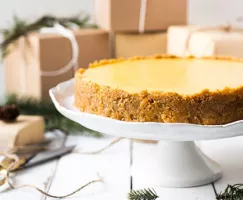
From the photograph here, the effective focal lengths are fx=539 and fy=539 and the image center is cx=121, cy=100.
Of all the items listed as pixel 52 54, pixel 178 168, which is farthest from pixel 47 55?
pixel 178 168

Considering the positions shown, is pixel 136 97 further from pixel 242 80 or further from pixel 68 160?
pixel 68 160

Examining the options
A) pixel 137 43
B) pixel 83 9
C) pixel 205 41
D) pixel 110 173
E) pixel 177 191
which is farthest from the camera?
pixel 83 9

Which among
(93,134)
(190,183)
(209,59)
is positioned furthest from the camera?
(93,134)

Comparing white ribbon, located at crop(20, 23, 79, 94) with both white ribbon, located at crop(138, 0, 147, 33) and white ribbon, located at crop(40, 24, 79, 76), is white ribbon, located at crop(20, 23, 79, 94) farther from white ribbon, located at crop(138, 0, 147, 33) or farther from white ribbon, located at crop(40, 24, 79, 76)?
white ribbon, located at crop(138, 0, 147, 33)

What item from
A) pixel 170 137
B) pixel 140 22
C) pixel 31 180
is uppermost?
pixel 140 22

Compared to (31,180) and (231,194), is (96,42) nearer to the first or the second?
(31,180)

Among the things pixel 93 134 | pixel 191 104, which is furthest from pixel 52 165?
pixel 191 104
